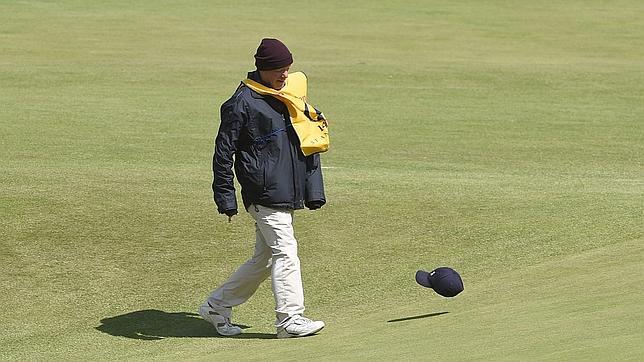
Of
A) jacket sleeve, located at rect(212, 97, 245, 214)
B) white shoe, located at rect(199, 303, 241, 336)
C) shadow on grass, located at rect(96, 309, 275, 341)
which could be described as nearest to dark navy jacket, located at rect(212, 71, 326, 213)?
jacket sleeve, located at rect(212, 97, 245, 214)

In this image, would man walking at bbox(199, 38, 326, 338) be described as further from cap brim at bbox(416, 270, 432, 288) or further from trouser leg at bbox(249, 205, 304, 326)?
cap brim at bbox(416, 270, 432, 288)

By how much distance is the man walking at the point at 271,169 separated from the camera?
9.17m

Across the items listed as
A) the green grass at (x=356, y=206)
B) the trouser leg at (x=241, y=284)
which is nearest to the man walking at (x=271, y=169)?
the trouser leg at (x=241, y=284)

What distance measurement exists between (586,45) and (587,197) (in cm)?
2161

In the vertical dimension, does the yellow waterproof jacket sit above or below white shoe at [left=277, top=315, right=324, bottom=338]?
above

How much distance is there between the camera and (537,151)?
19828mm

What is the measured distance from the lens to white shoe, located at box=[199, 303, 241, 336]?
9781 millimetres

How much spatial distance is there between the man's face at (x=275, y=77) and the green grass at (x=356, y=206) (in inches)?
71.1

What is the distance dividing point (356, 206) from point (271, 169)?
505 centimetres

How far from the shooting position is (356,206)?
14.2 metres

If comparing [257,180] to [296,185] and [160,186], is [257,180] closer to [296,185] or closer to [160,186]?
[296,185]

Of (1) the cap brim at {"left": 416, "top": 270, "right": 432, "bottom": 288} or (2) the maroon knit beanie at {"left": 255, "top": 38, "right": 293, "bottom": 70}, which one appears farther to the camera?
(1) the cap brim at {"left": 416, "top": 270, "right": 432, "bottom": 288}

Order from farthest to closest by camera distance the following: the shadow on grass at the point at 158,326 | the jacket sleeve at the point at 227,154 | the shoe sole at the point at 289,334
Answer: the shadow on grass at the point at 158,326
the shoe sole at the point at 289,334
the jacket sleeve at the point at 227,154

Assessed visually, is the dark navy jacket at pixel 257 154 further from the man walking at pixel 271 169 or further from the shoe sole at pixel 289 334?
the shoe sole at pixel 289 334
